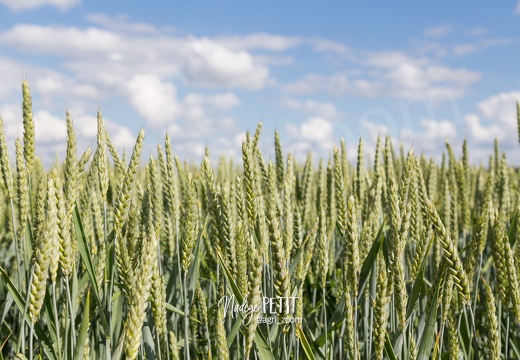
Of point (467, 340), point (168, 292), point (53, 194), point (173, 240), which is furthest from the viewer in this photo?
point (173, 240)

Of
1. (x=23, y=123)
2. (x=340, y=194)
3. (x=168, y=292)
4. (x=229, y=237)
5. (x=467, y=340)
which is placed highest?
(x=23, y=123)

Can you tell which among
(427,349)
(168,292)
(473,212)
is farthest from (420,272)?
(473,212)

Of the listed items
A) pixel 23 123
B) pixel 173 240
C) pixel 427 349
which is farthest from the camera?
pixel 173 240

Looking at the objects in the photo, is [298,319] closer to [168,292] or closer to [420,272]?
[420,272]

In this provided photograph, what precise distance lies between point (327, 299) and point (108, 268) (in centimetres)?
123

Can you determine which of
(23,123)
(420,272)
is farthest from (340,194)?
(23,123)

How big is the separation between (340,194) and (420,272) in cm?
57

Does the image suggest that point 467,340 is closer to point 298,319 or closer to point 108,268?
point 298,319

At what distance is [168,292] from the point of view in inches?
85.4

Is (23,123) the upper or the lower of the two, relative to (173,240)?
upper

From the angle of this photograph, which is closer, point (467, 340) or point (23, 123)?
point (23, 123)

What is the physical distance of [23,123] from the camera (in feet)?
5.86

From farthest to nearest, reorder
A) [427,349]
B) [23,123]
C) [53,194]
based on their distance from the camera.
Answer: [23,123] < [427,349] < [53,194]

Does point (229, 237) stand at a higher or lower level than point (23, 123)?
lower
